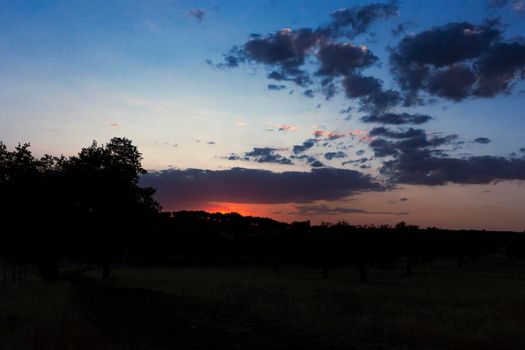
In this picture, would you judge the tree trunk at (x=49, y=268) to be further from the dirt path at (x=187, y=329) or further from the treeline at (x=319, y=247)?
the treeline at (x=319, y=247)

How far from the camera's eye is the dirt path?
13664 millimetres

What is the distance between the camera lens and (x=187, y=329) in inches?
629

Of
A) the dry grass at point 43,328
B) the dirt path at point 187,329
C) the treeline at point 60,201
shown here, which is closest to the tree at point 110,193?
the treeline at point 60,201

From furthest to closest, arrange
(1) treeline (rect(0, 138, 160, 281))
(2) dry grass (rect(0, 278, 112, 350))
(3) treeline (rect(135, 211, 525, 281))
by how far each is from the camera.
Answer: (3) treeline (rect(135, 211, 525, 281)) < (1) treeline (rect(0, 138, 160, 281)) < (2) dry grass (rect(0, 278, 112, 350))

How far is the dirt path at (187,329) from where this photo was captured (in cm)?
1366

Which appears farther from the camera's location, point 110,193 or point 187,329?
point 110,193

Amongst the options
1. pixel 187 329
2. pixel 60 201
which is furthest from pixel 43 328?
pixel 60 201

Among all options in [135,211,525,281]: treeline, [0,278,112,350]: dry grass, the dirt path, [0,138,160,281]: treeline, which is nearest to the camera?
[0,278,112,350]: dry grass

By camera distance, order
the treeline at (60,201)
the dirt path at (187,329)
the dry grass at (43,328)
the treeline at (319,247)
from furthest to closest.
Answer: the treeline at (319,247) < the treeline at (60,201) < the dirt path at (187,329) < the dry grass at (43,328)

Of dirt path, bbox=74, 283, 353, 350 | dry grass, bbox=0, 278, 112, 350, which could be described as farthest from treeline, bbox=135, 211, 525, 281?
dry grass, bbox=0, 278, 112, 350

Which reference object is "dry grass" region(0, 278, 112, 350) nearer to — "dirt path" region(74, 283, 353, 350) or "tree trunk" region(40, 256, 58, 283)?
"dirt path" region(74, 283, 353, 350)

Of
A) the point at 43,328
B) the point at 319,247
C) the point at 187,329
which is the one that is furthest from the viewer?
the point at 319,247

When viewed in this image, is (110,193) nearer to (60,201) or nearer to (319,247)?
(60,201)

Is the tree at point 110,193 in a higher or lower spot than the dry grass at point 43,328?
higher
